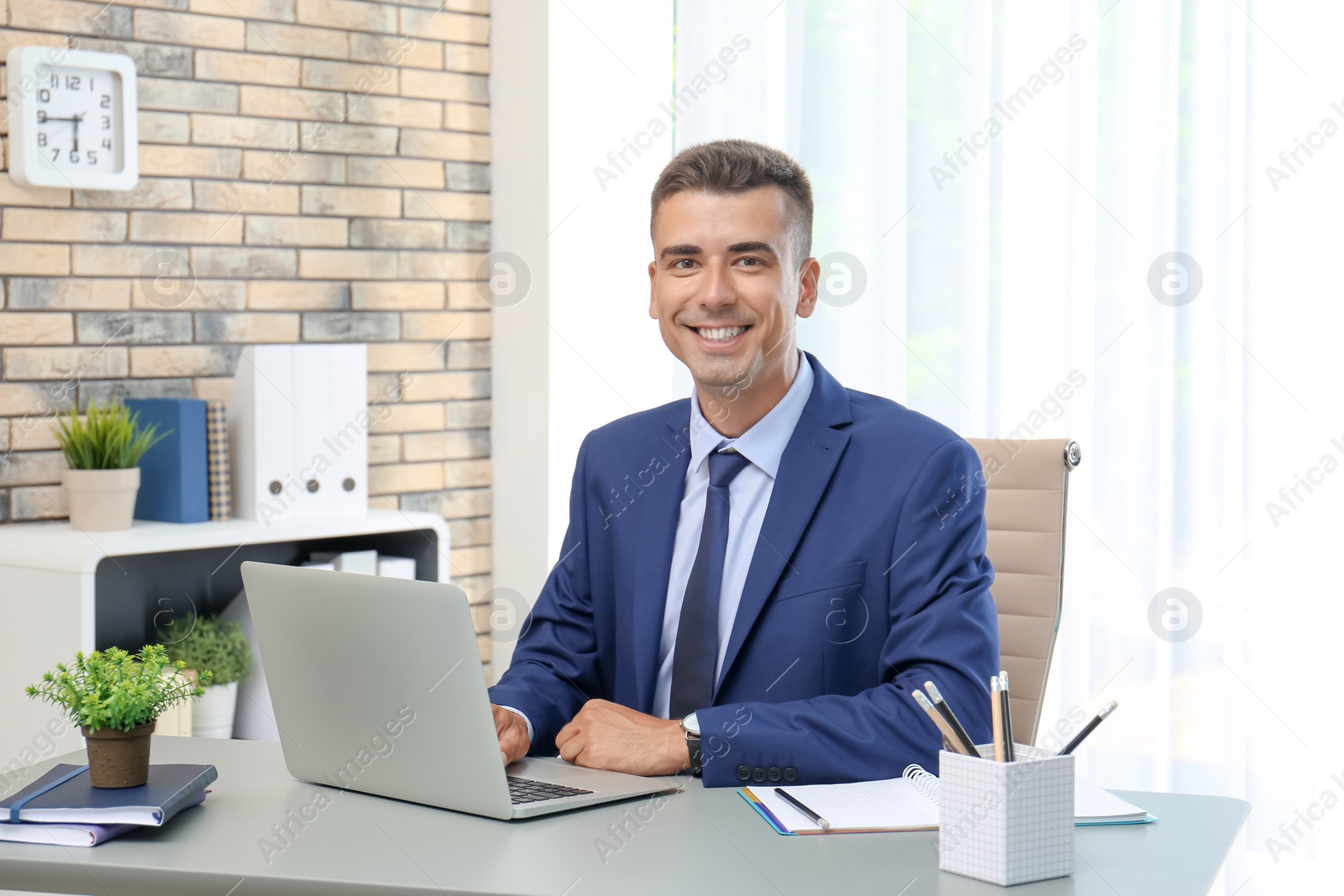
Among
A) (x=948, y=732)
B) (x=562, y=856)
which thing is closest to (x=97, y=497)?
(x=562, y=856)

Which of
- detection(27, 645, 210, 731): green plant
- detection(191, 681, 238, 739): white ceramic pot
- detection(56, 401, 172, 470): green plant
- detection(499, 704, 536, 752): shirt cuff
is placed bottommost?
detection(191, 681, 238, 739): white ceramic pot

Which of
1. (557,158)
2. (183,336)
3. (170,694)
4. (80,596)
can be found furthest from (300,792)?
(557,158)

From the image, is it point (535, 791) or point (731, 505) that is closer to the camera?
point (535, 791)

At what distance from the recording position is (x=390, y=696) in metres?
1.36

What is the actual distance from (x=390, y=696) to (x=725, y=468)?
2.14 feet

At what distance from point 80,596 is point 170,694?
1.24m

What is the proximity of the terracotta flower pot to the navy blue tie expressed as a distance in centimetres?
70

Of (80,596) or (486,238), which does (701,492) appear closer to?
(80,596)

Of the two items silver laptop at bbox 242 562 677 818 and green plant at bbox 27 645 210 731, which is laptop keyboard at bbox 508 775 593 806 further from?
green plant at bbox 27 645 210 731

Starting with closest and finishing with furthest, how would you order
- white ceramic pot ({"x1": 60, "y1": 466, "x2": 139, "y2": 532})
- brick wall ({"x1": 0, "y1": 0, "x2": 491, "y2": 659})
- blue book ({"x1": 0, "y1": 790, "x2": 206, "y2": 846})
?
1. blue book ({"x1": 0, "y1": 790, "x2": 206, "y2": 846})
2. white ceramic pot ({"x1": 60, "y1": 466, "x2": 139, "y2": 532})
3. brick wall ({"x1": 0, "y1": 0, "x2": 491, "y2": 659})

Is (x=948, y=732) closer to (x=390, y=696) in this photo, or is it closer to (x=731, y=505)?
(x=390, y=696)

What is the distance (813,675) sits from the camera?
1.76 m

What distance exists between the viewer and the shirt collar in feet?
6.08

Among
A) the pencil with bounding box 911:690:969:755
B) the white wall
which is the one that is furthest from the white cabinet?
the pencil with bounding box 911:690:969:755
